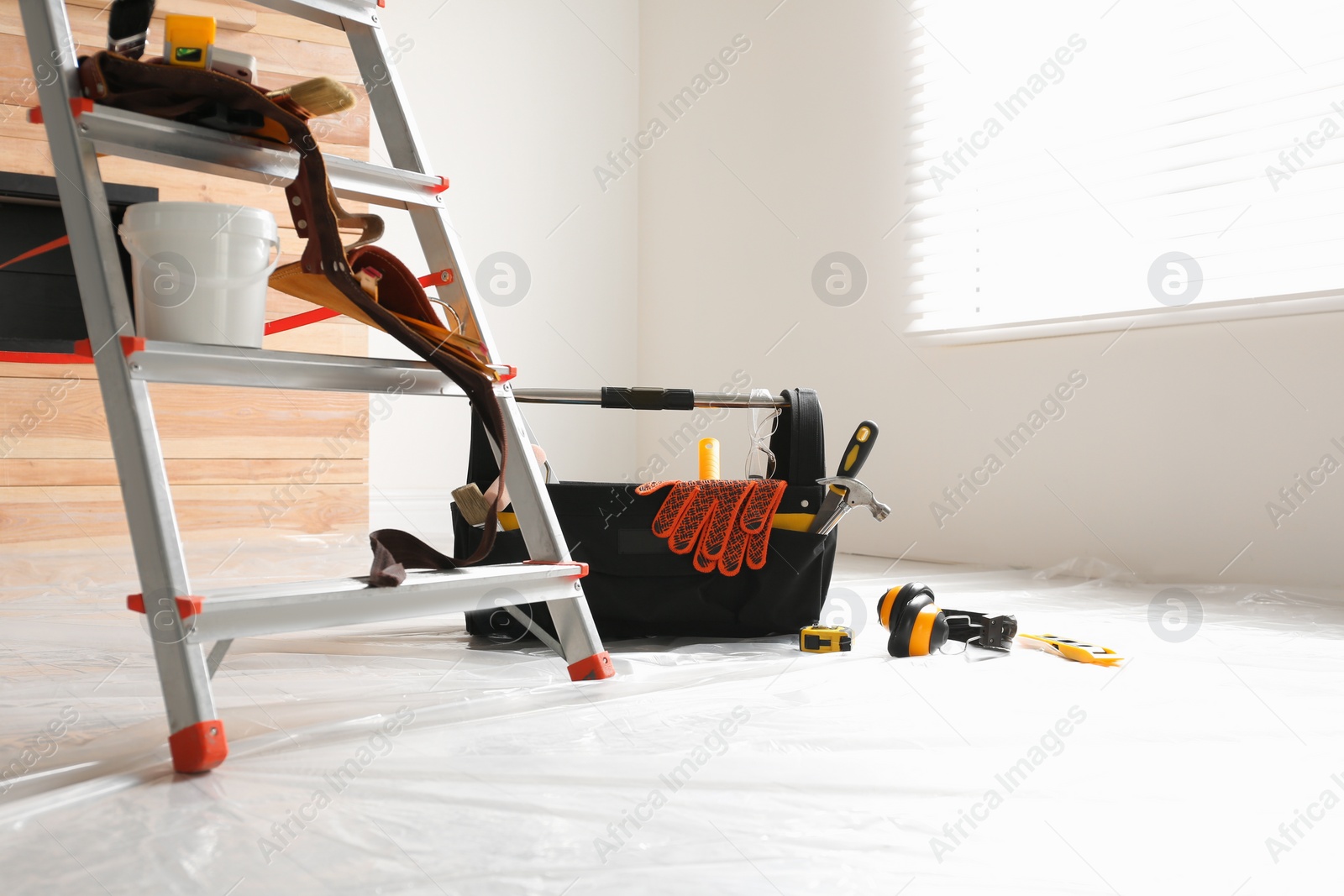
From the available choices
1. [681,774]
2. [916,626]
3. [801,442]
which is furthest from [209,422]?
[681,774]

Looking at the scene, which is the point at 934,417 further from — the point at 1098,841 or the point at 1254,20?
the point at 1098,841

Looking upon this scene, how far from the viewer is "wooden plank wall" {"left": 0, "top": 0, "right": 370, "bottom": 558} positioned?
7.43 feet

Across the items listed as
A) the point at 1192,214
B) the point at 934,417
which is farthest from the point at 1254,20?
the point at 934,417

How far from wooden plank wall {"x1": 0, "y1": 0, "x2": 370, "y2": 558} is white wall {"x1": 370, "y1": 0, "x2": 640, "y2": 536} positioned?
1.55ft

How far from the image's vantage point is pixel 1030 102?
2420 mm

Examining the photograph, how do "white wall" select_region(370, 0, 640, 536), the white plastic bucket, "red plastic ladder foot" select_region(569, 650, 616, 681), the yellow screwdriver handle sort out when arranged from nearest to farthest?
the white plastic bucket
"red plastic ladder foot" select_region(569, 650, 616, 681)
the yellow screwdriver handle
"white wall" select_region(370, 0, 640, 536)

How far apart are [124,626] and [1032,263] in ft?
7.00

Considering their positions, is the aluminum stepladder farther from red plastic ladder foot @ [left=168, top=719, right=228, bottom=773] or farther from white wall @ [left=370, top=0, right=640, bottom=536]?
white wall @ [left=370, top=0, right=640, bottom=536]

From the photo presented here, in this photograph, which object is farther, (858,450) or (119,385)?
(858,450)

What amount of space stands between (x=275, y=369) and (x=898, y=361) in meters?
2.09

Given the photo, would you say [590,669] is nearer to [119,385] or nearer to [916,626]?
[916,626]

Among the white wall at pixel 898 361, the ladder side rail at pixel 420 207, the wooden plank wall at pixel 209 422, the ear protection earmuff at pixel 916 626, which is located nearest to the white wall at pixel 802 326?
the white wall at pixel 898 361

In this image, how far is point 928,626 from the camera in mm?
1323

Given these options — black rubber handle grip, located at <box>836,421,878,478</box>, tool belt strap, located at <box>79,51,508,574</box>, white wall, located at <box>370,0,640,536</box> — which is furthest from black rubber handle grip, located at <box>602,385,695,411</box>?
white wall, located at <box>370,0,640,536</box>
